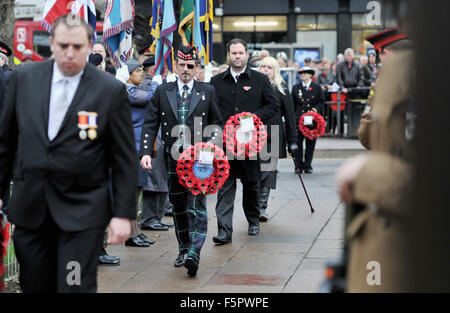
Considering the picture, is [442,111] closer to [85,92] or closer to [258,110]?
[85,92]

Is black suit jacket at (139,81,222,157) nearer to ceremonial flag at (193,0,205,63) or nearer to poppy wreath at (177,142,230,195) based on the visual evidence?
poppy wreath at (177,142,230,195)

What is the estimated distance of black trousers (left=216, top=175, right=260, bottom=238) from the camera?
28.9ft

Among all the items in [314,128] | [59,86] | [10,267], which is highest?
[59,86]

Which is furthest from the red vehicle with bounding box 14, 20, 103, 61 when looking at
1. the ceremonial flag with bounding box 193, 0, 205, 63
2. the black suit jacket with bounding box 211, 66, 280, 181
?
the black suit jacket with bounding box 211, 66, 280, 181

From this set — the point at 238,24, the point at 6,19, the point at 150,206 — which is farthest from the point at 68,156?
the point at 238,24

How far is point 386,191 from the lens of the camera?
9.07ft

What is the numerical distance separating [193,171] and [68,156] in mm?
2804

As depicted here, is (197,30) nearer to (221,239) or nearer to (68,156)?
(221,239)

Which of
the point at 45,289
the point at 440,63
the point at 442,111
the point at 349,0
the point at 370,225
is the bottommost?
the point at 45,289

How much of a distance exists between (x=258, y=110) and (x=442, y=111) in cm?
692

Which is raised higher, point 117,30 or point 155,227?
point 117,30

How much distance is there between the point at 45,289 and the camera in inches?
172
